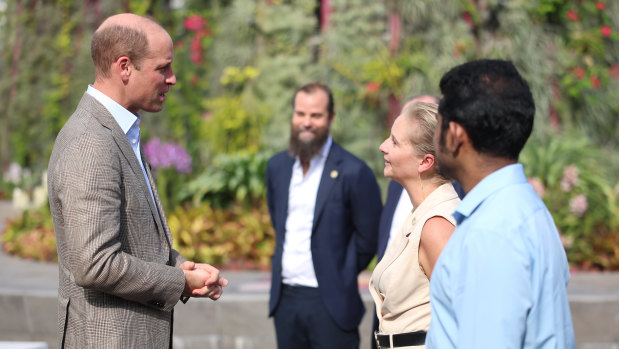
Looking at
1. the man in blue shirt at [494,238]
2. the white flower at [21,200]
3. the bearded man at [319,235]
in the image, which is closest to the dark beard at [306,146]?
the bearded man at [319,235]

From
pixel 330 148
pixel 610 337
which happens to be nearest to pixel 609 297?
pixel 610 337

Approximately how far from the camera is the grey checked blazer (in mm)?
2174

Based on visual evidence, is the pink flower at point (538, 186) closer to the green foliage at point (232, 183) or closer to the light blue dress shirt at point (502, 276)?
the green foliage at point (232, 183)

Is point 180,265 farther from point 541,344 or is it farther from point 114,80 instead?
point 541,344

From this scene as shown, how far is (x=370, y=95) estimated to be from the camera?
871 centimetres

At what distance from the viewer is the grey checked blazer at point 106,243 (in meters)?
2.17

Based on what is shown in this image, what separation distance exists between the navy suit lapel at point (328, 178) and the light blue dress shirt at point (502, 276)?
2.30 m

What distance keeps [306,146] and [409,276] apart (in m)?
1.89

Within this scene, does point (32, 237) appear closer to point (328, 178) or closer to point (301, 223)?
point (301, 223)

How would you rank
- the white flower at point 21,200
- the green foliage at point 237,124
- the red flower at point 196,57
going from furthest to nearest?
the red flower at point 196,57
the white flower at point 21,200
the green foliage at point 237,124

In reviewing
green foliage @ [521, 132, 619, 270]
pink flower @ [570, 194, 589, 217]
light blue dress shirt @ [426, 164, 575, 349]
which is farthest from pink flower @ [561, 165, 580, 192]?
light blue dress shirt @ [426, 164, 575, 349]

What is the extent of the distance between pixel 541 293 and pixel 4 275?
22.3 feet

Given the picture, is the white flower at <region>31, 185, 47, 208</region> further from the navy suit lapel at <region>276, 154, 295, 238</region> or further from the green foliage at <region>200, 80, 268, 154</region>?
the navy suit lapel at <region>276, 154, 295, 238</region>

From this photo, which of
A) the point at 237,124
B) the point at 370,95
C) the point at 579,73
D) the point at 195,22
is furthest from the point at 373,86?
the point at 195,22
